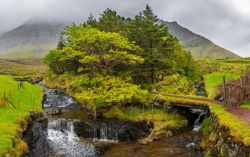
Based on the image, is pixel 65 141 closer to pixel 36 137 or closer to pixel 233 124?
pixel 36 137

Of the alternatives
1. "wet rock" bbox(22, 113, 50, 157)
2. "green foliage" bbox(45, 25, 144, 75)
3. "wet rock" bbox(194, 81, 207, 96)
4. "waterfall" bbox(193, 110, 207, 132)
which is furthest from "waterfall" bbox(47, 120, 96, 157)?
"wet rock" bbox(194, 81, 207, 96)

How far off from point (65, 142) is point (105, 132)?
265 inches

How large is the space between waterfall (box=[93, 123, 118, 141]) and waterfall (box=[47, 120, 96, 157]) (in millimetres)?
3047

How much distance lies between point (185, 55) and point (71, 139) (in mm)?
41531

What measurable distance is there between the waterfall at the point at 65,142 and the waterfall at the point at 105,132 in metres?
3.05

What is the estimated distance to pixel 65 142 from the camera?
4362 cm

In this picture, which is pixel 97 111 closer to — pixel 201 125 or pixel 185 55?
pixel 201 125

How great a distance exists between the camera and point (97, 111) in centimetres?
5541

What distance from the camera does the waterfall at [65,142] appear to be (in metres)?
39.1

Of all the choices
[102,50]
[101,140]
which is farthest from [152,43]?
[101,140]

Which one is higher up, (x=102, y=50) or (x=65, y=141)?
(x=102, y=50)

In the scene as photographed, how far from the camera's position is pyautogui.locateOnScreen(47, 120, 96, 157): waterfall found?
39081mm

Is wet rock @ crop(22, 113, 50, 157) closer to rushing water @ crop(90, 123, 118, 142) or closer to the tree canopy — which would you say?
rushing water @ crop(90, 123, 118, 142)

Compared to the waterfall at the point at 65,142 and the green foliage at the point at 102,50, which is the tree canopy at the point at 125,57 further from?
the waterfall at the point at 65,142
